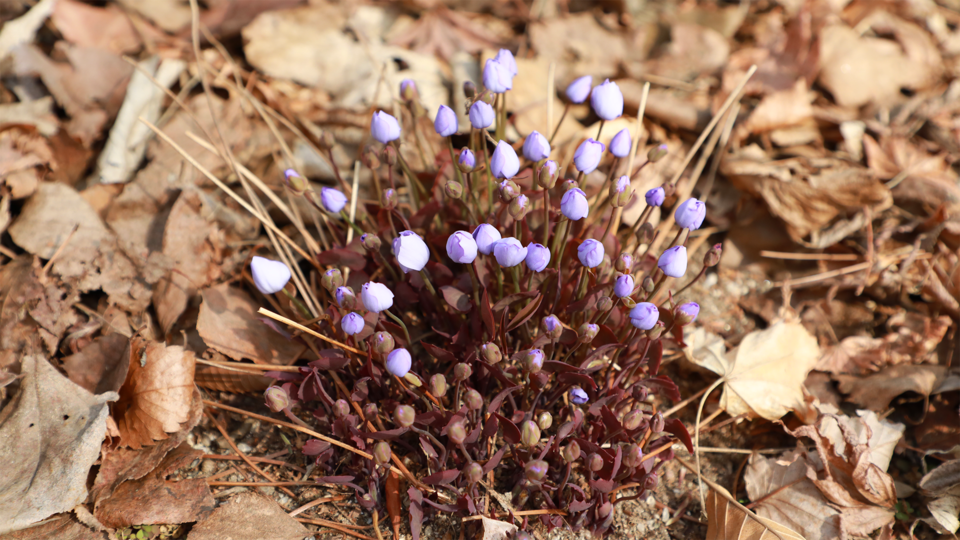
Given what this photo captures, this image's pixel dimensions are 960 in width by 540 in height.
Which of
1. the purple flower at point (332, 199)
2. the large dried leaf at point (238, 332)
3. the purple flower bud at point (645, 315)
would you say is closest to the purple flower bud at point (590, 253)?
the purple flower bud at point (645, 315)

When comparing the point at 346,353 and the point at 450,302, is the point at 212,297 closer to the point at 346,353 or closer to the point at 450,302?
the point at 346,353

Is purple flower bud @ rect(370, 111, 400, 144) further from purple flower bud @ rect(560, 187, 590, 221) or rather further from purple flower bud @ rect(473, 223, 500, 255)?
purple flower bud @ rect(560, 187, 590, 221)

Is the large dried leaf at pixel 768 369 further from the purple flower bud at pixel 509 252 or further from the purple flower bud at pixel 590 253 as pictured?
the purple flower bud at pixel 509 252

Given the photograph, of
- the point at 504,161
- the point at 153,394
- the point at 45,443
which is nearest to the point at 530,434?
the point at 504,161

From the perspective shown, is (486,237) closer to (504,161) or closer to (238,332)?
(504,161)

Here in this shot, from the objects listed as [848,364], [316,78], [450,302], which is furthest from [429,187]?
[848,364]

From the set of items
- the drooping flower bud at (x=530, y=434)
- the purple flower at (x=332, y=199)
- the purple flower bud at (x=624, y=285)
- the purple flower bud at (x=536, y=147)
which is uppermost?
the purple flower bud at (x=536, y=147)

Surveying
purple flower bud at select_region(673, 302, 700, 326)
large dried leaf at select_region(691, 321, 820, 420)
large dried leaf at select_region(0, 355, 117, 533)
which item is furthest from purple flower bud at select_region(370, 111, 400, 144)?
large dried leaf at select_region(691, 321, 820, 420)

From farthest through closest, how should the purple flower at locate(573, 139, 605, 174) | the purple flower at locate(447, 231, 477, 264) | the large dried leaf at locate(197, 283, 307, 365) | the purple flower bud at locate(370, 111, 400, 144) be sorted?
the large dried leaf at locate(197, 283, 307, 365)
the purple flower bud at locate(370, 111, 400, 144)
the purple flower at locate(573, 139, 605, 174)
the purple flower at locate(447, 231, 477, 264)
